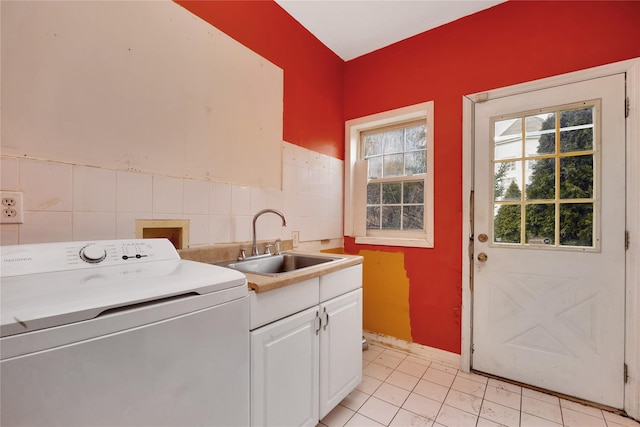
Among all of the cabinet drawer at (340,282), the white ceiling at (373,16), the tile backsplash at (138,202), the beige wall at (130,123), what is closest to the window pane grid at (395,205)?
the tile backsplash at (138,202)

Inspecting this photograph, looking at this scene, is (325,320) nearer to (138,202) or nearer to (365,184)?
(138,202)

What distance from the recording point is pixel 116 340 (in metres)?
0.62

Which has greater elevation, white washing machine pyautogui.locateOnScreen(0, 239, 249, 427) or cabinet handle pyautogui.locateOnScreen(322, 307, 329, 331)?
white washing machine pyautogui.locateOnScreen(0, 239, 249, 427)

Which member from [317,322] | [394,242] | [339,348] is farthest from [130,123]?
[394,242]

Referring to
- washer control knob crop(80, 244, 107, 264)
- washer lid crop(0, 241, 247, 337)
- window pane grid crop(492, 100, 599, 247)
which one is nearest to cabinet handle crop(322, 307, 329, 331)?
washer lid crop(0, 241, 247, 337)

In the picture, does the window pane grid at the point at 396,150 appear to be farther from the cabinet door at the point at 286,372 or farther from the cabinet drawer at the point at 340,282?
the cabinet door at the point at 286,372

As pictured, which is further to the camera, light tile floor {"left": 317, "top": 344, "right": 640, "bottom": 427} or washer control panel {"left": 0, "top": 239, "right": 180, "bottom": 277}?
light tile floor {"left": 317, "top": 344, "right": 640, "bottom": 427}

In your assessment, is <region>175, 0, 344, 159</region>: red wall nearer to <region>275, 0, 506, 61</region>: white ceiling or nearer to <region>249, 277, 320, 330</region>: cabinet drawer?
<region>275, 0, 506, 61</region>: white ceiling

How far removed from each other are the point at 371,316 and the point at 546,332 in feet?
4.08

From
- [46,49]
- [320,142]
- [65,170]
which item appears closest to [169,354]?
[65,170]

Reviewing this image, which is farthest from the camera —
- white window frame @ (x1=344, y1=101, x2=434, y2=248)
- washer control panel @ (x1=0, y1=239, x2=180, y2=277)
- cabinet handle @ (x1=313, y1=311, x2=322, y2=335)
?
white window frame @ (x1=344, y1=101, x2=434, y2=248)

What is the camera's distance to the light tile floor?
151cm

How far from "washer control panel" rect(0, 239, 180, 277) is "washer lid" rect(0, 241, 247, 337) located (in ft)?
0.09

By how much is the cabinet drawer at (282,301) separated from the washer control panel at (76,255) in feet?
1.39
